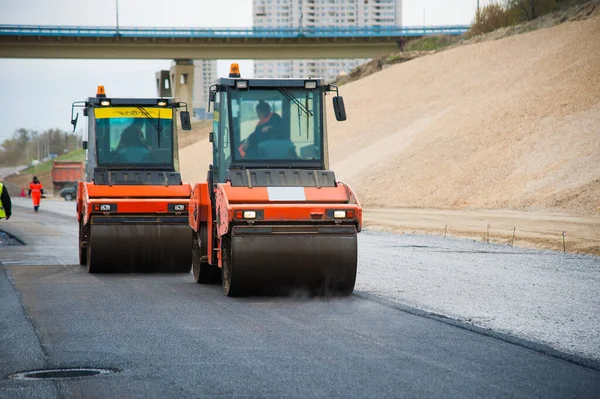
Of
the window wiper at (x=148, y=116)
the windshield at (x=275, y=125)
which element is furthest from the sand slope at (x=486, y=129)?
the windshield at (x=275, y=125)

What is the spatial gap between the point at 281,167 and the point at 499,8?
78908 millimetres

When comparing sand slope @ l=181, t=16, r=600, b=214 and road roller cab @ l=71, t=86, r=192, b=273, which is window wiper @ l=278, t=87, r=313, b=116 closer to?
road roller cab @ l=71, t=86, r=192, b=273

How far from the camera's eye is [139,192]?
1697cm

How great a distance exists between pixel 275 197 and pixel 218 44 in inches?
2932

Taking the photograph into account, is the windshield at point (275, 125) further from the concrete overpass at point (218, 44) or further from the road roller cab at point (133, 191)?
the concrete overpass at point (218, 44)

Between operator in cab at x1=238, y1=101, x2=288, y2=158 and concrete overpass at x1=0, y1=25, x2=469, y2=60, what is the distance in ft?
232

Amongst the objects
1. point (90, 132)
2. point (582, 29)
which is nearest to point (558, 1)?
point (582, 29)

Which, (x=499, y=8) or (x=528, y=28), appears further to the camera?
(x=499, y=8)

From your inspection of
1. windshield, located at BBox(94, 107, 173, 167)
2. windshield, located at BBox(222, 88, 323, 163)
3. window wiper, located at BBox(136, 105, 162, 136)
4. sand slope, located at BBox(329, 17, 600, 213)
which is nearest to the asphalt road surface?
windshield, located at BBox(222, 88, 323, 163)

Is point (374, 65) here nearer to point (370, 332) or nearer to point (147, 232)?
point (147, 232)

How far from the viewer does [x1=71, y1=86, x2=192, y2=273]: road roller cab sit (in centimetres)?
1648

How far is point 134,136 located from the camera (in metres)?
18.3

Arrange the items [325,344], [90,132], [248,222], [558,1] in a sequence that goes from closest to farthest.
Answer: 1. [325,344]
2. [248,222]
3. [90,132]
4. [558,1]

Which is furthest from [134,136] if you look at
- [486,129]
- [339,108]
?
[486,129]
